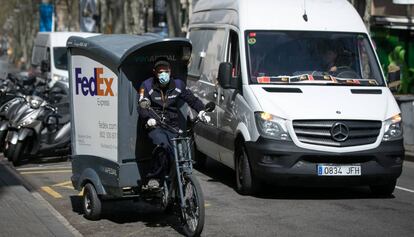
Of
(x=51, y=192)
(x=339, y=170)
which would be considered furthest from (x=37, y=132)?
(x=339, y=170)

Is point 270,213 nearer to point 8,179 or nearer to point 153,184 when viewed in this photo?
point 153,184

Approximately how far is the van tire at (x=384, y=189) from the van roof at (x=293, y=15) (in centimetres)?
219

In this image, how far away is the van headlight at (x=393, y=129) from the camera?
1047 cm

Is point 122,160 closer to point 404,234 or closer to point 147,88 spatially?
point 147,88

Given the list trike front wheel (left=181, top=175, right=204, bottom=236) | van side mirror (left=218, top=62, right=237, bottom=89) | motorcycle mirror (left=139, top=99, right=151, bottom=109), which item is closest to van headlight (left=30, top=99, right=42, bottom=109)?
van side mirror (left=218, top=62, right=237, bottom=89)

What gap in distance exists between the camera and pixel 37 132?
48.1 feet

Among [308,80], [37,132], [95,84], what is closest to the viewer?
[95,84]

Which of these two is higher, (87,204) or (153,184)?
(153,184)

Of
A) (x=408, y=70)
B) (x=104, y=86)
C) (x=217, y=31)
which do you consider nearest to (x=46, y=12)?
(x=408, y=70)

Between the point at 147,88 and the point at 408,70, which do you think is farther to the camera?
the point at 408,70

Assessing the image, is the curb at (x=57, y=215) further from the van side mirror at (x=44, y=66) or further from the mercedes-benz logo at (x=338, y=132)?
the van side mirror at (x=44, y=66)

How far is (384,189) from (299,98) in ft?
5.28

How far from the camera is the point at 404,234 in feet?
27.9

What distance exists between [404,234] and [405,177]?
465cm
